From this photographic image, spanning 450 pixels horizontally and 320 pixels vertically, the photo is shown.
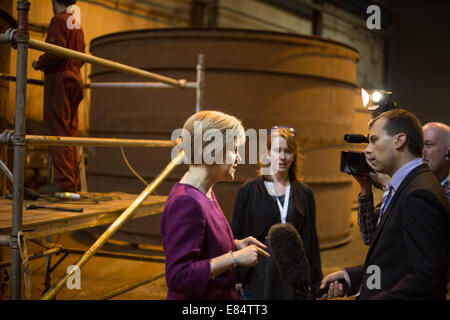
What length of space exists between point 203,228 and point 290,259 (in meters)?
0.81

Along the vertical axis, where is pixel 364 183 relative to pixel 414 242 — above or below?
above

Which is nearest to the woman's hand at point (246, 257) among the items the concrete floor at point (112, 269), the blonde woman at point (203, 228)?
the blonde woman at point (203, 228)

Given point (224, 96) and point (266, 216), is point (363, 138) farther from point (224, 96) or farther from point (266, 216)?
point (224, 96)

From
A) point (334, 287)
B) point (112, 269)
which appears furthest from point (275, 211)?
point (112, 269)

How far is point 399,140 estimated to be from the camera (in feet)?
4.87

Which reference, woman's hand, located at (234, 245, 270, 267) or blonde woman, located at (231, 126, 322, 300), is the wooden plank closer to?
blonde woman, located at (231, 126, 322, 300)

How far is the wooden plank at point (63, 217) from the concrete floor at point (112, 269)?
Result: 841mm

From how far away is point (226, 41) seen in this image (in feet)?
17.0

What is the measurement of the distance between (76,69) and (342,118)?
4036mm

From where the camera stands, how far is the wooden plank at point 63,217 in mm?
1947

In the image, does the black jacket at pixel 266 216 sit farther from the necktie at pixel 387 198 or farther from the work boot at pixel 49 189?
the work boot at pixel 49 189

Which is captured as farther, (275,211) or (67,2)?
(67,2)

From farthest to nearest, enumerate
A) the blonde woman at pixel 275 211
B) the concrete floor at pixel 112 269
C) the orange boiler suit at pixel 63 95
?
the concrete floor at pixel 112 269
the orange boiler suit at pixel 63 95
the blonde woman at pixel 275 211
